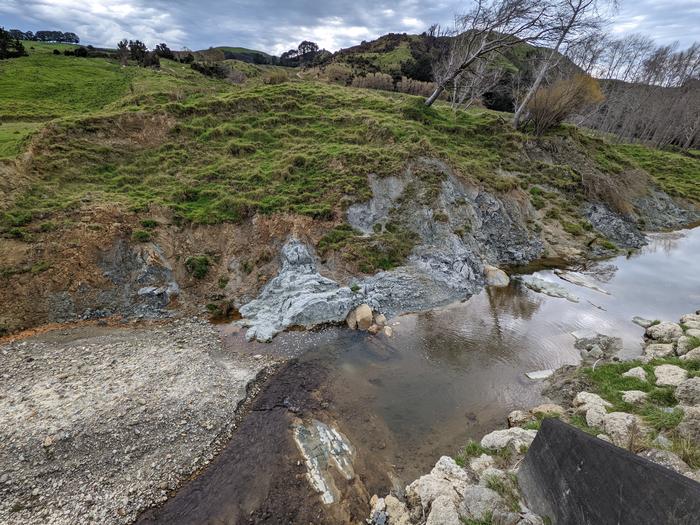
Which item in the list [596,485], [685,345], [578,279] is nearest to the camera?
[596,485]

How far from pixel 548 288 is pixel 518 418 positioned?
38.5 ft

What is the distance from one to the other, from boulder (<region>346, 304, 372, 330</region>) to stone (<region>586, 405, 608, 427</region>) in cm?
903

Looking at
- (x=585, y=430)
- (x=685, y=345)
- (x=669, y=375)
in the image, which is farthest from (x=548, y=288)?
(x=585, y=430)

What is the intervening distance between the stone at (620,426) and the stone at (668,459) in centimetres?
71

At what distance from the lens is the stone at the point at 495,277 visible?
68.5ft

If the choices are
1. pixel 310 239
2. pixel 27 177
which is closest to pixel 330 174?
pixel 310 239

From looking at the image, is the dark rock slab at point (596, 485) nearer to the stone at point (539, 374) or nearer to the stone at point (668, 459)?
the stone at point (668, 459)

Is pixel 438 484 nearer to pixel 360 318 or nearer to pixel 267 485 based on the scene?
pixel 267 485

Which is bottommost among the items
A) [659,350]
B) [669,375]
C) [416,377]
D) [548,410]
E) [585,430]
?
[416,377]

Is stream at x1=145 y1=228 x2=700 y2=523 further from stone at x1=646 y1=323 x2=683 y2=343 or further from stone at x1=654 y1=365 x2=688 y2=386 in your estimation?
stone at x1=654 y1=365 x2=688 y2=386

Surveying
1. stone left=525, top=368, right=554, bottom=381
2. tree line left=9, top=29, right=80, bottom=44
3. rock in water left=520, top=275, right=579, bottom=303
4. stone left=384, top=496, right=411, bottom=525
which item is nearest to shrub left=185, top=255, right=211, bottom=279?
stone left=384, top=496, right=411, bottom=525

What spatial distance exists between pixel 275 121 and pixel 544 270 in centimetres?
2526

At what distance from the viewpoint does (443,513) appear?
300 inches

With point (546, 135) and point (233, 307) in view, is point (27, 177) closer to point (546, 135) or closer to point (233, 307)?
point (233, 307)
